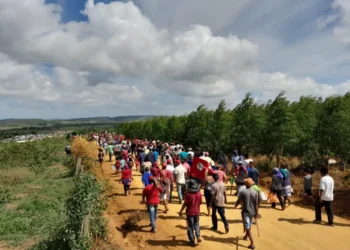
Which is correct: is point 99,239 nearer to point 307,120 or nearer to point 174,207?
point 174,207

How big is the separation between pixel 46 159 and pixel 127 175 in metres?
24.0

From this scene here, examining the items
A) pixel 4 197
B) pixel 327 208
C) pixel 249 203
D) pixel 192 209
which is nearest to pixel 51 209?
pixel 4 197

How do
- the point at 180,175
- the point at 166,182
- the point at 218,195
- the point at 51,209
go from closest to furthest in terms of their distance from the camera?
the point at 218,195 → the point at 166,182 → the point at 180,175 → the point at 51,209

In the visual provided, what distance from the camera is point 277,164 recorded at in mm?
21969

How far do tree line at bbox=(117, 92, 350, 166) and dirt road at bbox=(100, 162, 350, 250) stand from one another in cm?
898

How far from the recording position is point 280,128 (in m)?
21.4

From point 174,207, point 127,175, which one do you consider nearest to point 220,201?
point 174,207

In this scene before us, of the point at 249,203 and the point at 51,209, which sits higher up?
the point at 249,203

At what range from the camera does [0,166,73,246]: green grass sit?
38.1 ft

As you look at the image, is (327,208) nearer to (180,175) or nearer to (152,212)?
(180,175)

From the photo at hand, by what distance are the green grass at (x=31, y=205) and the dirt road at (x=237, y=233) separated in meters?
2.36

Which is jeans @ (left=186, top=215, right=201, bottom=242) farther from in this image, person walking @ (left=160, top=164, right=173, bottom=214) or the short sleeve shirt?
person walking @ (left=160, top=164, right=173, bottom=214)

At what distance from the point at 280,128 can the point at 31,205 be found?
1614 centimetres

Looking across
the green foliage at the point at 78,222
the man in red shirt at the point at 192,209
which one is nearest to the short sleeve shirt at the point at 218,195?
the man in red shirt at the point at 192,209
